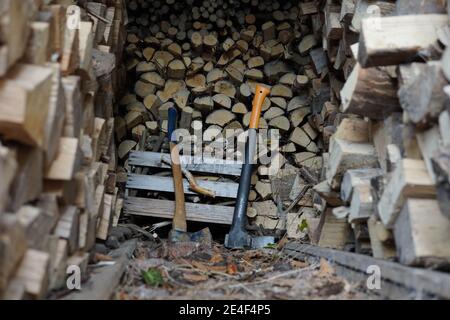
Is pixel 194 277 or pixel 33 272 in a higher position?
pixel 33 272

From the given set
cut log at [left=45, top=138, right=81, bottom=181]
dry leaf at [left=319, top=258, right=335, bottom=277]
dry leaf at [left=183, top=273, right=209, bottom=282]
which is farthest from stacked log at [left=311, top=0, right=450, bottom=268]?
cut log at [left=45, top=138, right=81, bottom=181]

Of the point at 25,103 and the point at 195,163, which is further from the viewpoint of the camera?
the point at 195,163

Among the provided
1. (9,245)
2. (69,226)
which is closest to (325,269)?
(69,226)

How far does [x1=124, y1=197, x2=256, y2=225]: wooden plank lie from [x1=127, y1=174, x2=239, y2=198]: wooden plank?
0.28ft

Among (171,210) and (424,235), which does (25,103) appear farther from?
(171,210)

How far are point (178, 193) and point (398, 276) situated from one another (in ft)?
7.05

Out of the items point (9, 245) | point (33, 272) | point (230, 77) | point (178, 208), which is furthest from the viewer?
point (230, 77)

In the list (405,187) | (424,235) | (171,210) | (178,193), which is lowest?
(171,210)

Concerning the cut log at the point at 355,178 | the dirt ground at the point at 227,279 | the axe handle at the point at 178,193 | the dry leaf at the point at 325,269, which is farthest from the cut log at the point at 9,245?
the axe handle at the point at 178,193

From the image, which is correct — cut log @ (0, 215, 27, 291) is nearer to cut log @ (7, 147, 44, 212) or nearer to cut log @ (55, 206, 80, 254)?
cut log @ (7, 147, 44, 212)

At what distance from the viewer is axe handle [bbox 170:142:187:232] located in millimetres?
3617

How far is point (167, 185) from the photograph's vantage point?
379cm

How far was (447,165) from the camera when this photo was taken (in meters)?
1.58

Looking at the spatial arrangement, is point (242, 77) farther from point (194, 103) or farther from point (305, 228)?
point (305, 228)
